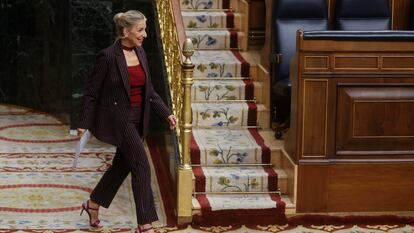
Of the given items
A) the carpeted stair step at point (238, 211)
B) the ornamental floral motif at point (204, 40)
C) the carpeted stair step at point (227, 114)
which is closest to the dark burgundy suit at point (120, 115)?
the carpeted stair step at point (238, 211)

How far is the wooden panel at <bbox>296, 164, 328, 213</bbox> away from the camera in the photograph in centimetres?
596

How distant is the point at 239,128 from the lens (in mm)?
6848

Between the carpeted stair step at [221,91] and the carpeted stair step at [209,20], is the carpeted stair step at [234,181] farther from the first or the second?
the carpeted stair step at [209,20]

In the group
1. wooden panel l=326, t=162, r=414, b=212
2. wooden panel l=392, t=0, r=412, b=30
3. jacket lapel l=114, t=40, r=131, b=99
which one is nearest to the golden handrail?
jacket lapel l=114, t=40, r=131, b=99

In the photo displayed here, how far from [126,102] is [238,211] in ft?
3.85

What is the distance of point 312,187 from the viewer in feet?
19.6

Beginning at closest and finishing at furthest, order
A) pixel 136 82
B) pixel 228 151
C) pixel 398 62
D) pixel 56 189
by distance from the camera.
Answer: pixel 136 82 < pixel 398 62 < pixel 228 151 < pixel 56 189

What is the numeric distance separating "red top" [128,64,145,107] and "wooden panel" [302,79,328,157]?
3.82 ft

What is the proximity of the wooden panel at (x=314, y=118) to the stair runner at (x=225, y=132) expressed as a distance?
0.40 m

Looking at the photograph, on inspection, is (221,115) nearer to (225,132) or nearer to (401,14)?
(225,132)

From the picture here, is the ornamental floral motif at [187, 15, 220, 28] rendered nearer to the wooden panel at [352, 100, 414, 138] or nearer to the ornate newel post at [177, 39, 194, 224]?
the ornate newel post at [177, 39, 194, 224]

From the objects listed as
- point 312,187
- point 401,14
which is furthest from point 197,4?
point 312,187

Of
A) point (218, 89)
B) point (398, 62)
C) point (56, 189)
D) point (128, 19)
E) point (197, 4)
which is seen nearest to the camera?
point (128, 19)

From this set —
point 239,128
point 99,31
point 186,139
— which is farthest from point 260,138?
point 99,31
